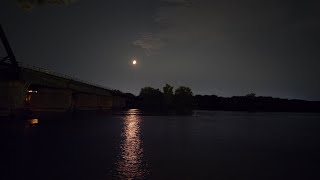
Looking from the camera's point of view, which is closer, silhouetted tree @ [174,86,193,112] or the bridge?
the bridge

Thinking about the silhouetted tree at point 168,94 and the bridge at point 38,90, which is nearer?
the bridge at point 38,90

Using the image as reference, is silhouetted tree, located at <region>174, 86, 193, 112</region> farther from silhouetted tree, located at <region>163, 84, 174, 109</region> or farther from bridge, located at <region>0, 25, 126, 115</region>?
bridge, located at <region>0, 25, 126, 115</region>

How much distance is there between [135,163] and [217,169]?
21.4ft

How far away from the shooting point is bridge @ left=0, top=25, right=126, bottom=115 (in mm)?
65250

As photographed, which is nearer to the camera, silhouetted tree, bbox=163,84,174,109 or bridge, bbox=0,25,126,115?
bridge, bbox=0,25,126,115

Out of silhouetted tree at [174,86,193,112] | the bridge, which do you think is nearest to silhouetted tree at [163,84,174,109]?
silhouetted tree at [174,86,193,112]

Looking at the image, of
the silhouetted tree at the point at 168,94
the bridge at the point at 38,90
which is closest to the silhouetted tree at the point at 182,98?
the silhouetted tree at the point at 168,94

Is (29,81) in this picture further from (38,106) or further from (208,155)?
(208,155)

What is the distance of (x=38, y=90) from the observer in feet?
289

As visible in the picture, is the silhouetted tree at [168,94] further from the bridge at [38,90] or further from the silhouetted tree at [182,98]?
the bridge at [38,90]

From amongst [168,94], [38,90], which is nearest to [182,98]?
[168,94]

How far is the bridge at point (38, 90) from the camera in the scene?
65250mm

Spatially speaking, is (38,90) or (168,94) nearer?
Result: (38,90)

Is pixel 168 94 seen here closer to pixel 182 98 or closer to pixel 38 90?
pixel 182 98
